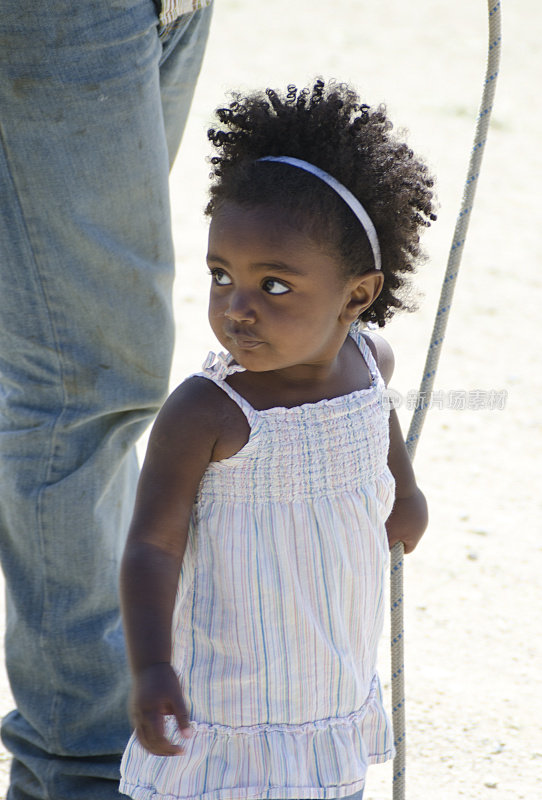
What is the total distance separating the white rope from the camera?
1.67 meters

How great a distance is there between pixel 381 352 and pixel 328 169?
0.38 meters

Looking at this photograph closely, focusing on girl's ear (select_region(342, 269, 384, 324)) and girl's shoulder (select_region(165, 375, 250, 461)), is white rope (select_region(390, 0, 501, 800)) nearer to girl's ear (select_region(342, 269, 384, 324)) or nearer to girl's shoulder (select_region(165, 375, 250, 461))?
girl's ear (select_region(342, 269, 384, 324))

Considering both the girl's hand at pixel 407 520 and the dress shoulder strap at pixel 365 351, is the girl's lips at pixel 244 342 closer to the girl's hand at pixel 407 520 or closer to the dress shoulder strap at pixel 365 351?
the dress shoulder strap at pixel 365 351

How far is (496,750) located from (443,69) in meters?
7.82

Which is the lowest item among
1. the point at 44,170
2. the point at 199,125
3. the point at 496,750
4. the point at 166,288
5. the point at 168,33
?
the point at 496,750

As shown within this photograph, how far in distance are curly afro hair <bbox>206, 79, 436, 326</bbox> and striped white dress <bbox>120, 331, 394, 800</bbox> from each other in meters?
0.24

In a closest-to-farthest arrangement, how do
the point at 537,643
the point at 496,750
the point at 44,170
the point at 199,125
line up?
the point at 44,170, the point at 496,750, the point at 537,643, the point at 199,125

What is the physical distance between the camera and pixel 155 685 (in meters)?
1.34

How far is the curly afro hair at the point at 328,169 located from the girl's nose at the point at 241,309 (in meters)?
0.12

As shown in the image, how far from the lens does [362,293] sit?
1559 millimetres

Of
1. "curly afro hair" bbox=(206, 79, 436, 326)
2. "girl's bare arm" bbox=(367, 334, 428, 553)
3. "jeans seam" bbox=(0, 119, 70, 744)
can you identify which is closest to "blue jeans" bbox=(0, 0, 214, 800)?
"jeans seam" bbox=(0, 119, 70, 744)

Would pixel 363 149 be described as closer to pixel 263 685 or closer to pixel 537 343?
pixel 263 685

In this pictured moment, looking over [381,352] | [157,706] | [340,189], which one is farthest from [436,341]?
[157,706]

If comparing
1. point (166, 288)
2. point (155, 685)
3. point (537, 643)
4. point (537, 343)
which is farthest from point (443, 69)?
point (155, 685)
